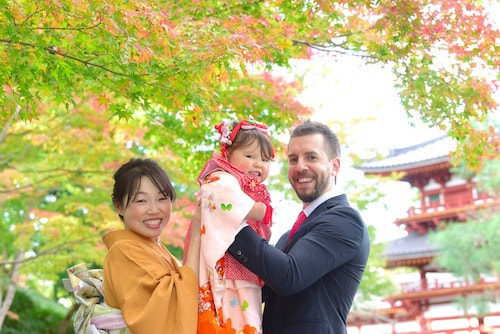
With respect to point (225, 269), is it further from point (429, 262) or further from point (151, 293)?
point (429, 262)

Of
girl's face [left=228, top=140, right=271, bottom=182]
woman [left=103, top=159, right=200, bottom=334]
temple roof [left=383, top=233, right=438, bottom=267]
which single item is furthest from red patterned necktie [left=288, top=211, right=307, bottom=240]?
temple roof [left=383, top=233, right=438, bottom=267]

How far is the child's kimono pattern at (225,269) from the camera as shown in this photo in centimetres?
300

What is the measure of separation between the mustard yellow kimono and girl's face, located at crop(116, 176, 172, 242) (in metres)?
0.12

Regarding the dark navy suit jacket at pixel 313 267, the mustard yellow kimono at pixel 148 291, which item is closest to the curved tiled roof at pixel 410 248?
the dark navy suit jacket at pixel 313 267

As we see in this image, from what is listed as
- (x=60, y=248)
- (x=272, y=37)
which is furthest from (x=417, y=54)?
(x=60, y=248)

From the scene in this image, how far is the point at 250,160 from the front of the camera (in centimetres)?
330

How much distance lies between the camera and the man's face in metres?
3.45

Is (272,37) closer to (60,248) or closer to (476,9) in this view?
(476,9)

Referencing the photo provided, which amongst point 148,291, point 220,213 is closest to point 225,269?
point 220,213

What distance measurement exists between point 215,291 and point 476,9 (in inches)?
159

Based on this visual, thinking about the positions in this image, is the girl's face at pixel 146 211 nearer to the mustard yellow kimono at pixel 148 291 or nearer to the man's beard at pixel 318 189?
the mustard yellow kimono at pixel 148 291

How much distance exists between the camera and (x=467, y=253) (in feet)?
59.4

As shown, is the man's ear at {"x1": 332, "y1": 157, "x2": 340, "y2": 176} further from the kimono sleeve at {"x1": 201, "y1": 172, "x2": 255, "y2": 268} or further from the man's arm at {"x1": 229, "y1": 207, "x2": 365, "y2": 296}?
the kimono sleeve at {"x1": 201, "y1": 172, "x2": 255, "y2": 268}

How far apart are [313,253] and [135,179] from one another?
3.04 ft
